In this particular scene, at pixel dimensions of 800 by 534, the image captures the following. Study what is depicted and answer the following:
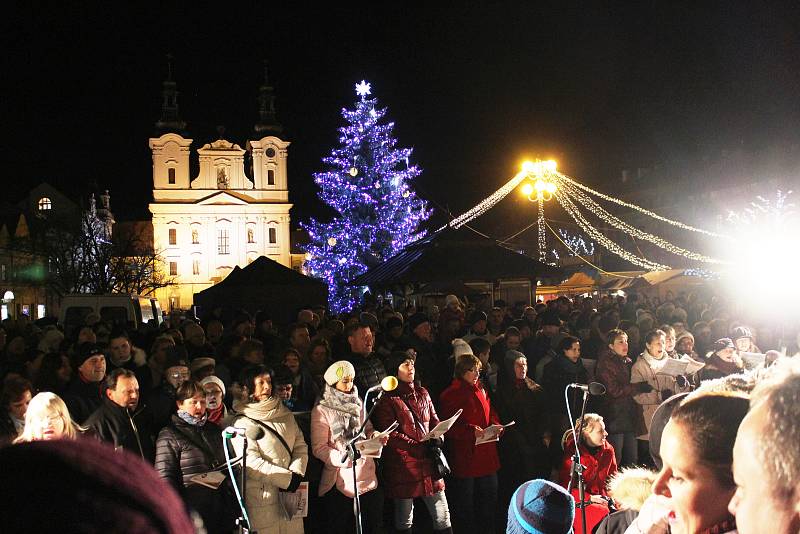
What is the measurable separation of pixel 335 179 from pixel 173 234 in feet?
127

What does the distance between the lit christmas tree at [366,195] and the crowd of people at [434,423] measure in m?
31.9

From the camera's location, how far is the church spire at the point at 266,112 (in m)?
82.6

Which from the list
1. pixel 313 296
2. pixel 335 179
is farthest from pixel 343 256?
pixel 313 296

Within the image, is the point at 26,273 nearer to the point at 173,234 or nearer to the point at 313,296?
the point at 173,234

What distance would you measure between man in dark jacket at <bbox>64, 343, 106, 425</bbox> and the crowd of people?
17mm

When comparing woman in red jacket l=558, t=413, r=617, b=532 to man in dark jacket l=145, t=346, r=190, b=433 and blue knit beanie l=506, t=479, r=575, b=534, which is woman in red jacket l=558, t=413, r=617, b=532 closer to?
blue knit beanie l=506, t=479, r=575, b=534

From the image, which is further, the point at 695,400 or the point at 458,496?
the point at 458,496

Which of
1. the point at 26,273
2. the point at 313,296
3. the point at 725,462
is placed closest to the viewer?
the point at 725,462

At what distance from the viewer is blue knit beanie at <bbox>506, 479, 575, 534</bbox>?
3617mm

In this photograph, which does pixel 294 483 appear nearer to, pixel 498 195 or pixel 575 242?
pixel 498 195

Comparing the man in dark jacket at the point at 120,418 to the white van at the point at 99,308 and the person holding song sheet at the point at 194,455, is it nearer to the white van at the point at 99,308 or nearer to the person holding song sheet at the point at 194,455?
the person holding song sheet at the point at 194,455

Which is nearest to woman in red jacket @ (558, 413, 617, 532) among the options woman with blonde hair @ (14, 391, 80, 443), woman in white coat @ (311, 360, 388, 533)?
woman in white coat @ (311, 360, 388, 533)

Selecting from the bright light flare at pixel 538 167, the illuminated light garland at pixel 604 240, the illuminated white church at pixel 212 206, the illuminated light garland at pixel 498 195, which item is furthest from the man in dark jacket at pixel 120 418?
the illuminated white church at pixel 212 206

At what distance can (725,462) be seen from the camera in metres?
1.96
